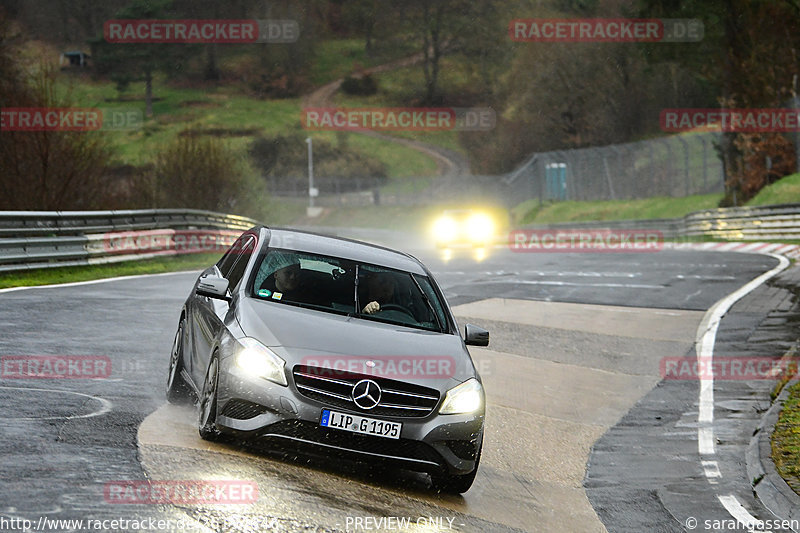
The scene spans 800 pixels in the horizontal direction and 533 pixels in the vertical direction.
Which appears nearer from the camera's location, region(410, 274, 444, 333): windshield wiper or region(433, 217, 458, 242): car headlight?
region(410, 274, 444, 333): windshield wiper

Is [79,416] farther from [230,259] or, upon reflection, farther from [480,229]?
[480,229]

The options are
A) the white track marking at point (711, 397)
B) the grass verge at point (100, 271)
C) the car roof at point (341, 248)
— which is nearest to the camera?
the white track marking at point (711, 397)

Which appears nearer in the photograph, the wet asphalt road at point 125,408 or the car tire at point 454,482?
the wet asphalt road at point 125,408

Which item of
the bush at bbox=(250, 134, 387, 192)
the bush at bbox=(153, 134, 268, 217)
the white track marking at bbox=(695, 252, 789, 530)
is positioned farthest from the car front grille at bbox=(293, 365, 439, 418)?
the bush at bbox=(250, 134, 387, 192)

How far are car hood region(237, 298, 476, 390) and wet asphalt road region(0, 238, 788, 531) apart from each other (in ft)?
2.64

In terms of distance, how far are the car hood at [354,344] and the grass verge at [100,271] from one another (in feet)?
41.3

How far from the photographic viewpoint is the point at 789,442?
1048 centimetres

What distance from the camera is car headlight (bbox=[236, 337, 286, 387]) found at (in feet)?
24.4

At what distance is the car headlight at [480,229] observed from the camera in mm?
42875

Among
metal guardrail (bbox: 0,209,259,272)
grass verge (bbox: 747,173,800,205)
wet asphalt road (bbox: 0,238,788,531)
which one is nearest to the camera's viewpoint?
wet asphalt road (bbox: 0,238,788,531)

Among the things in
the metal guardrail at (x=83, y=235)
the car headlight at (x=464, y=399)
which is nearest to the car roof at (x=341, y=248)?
the car headlight at (x=464, y=399)

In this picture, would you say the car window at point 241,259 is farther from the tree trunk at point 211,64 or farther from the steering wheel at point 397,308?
the tree trunk at point 211,64

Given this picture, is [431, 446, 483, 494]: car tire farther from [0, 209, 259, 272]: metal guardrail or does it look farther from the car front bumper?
[0, 209, 259, 272]: metal guardrail

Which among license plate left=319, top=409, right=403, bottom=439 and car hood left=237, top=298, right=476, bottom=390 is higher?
car hood left=237, top=298, right=476, bottom=390
